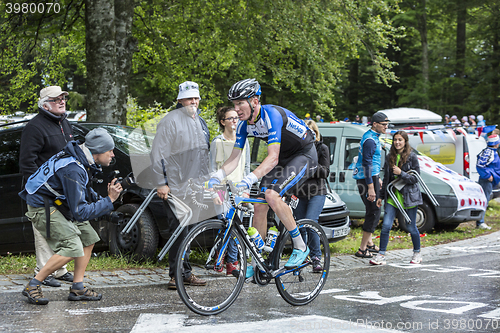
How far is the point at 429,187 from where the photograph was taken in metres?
10.9

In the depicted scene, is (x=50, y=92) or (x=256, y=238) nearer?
(x=256, y=238)

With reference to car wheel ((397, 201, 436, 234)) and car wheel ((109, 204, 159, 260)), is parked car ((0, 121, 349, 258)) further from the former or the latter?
car wheel ((397, 201, 436, 234))

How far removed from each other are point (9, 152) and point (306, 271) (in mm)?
4344

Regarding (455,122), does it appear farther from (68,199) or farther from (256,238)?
(68,199)

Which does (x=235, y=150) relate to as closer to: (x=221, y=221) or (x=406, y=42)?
(x=221, y=221)

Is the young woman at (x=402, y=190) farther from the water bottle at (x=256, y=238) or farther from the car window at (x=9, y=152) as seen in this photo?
the car window at (x=9, y=152)

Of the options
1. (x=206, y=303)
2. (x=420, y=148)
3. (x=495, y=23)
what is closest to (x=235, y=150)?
(x=206, y=303)

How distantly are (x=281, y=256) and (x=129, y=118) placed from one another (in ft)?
30.3

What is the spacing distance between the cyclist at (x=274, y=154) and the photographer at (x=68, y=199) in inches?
43.4

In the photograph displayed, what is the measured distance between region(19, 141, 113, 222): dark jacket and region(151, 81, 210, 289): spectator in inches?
38.4

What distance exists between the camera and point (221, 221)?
4.87 metres


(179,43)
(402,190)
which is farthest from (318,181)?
(179,43)

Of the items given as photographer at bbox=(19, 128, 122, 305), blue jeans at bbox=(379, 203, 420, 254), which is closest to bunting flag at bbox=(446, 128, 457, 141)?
blue jeans at bbox=(379, 203, 420, 254)

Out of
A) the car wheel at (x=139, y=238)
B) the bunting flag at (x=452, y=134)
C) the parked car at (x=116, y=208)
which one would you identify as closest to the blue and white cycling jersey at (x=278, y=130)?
the parked car at (x=116, y=208)
